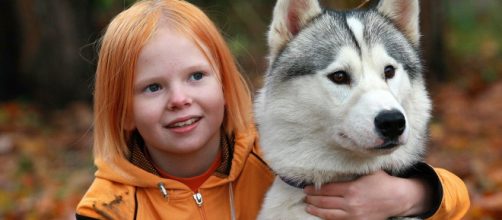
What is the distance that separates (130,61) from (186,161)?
1.81 feet

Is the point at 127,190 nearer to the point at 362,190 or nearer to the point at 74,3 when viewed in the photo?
the point at 362,190

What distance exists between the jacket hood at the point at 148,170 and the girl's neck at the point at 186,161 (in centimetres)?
6

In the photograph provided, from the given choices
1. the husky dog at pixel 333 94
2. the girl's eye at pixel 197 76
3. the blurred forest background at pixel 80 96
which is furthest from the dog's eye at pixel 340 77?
the blurred forest background at pixel 80 96

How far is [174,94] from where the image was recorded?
2.77 metres

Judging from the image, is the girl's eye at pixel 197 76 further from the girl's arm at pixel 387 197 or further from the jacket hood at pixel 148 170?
the girl's arm at pixel 387 197

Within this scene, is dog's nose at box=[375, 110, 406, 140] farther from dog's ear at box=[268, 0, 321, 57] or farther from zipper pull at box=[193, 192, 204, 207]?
zipper pull at box=[193, 192, 204, 207]

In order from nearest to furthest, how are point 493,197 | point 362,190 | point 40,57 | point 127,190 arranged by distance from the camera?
point 362,190, point 127,190, point 493,197, point 40,57

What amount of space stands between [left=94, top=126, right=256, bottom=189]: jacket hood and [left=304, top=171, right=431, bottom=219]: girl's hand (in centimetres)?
51

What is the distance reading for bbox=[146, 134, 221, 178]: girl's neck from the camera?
10.0ft

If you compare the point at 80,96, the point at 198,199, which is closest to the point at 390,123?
the point at 198,199

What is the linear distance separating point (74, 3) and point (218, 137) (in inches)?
230

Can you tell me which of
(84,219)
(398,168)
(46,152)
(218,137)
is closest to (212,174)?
(218,137)

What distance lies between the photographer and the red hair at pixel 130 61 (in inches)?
112

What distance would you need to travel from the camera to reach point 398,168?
273 cm
